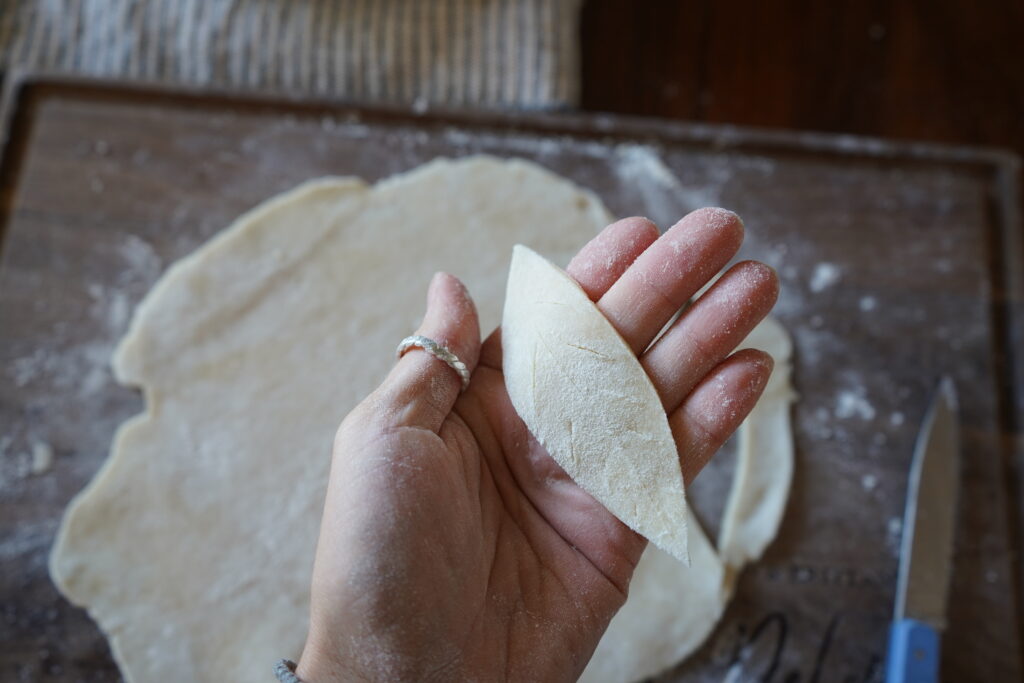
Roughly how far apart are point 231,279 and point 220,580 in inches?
19.5

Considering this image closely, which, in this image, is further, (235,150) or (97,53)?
(97,53)

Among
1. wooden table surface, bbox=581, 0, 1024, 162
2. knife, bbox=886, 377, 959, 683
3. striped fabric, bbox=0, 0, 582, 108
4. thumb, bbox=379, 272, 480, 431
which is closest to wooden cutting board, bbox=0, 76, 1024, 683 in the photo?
knife, bbox=886, 377, 959, 683

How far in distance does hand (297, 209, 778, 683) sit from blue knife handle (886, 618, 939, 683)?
500 millimetres

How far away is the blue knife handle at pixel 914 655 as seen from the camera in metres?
1.23

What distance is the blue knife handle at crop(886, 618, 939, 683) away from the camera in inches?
48.6

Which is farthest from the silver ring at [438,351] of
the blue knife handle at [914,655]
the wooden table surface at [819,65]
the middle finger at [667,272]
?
the wooden table surface at [819,65]

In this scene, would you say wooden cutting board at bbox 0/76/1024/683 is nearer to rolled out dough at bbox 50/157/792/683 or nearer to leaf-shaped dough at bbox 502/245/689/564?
rolled out dough at bbox 50/157/792/683

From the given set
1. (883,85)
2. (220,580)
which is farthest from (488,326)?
(883,85)

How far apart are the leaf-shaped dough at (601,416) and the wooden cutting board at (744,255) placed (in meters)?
0.42

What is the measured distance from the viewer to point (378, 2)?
175cm

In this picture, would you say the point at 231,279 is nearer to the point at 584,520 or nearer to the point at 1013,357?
the point at 584,520

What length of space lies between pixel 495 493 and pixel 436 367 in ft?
0.59

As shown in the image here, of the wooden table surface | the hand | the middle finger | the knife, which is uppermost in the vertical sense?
the wooden table surface

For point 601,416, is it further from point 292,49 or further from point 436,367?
point 292,49
